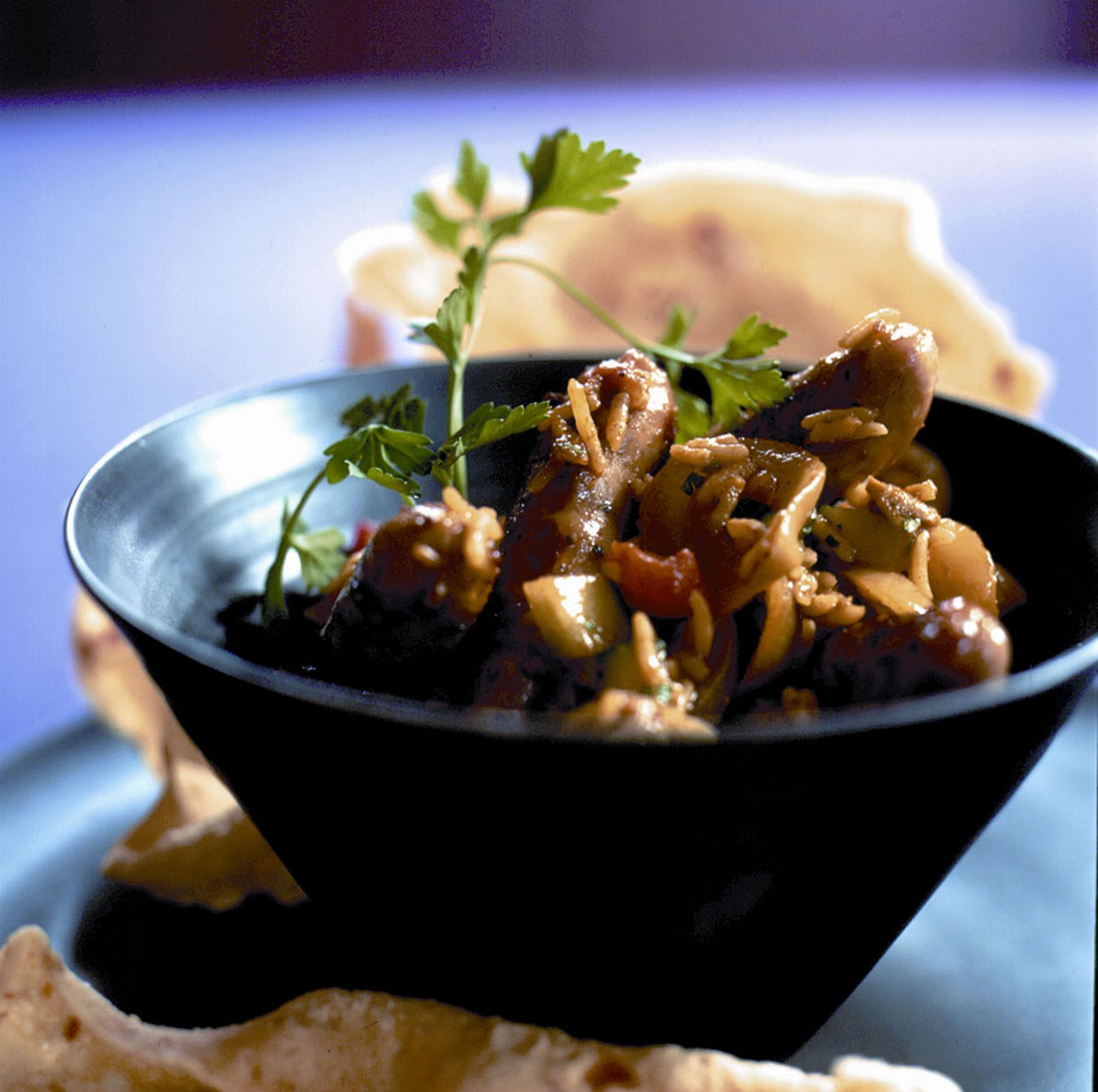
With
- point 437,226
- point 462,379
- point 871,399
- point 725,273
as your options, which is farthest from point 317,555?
point 725,273

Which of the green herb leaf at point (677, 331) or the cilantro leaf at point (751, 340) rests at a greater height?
the cilantro leaf at point (751, 340)

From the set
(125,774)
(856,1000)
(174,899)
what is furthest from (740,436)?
(125,774)


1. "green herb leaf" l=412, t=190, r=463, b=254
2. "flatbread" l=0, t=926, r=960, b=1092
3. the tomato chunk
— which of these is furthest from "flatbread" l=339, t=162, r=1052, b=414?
"flatbread" l=0, t=926, r=960, b=1092

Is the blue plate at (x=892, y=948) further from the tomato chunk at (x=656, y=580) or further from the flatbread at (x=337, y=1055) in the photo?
the tomato chunk at (x=656, y=580)

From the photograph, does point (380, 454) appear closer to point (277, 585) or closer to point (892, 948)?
point (277, 585)

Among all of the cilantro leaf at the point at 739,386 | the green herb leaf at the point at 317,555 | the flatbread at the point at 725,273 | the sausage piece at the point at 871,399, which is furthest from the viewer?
the flatbread at the point at 725,273

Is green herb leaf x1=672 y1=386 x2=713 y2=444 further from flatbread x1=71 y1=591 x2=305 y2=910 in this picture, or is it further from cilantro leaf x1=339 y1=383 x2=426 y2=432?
flatbread x1=71 y1=591 x2=305 y2=910

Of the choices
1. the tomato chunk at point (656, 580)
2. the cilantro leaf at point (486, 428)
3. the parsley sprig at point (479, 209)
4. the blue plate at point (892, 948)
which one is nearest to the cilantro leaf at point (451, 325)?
the parsley sprig at point (479, 209)
